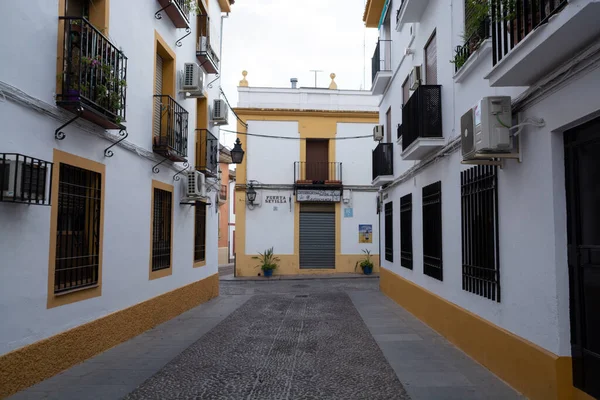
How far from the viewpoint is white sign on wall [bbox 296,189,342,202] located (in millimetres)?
19688

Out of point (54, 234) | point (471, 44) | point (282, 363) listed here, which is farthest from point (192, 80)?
point (282, 363)

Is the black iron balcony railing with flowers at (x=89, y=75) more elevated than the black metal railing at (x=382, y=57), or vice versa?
the black metal railing at (x=382, y=57)

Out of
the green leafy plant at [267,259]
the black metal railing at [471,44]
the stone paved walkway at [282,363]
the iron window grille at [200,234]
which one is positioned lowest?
the stone paved walkway at [282,363]

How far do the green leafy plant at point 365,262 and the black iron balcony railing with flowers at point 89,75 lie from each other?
14425 millimetres

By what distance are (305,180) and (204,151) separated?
8407 mm

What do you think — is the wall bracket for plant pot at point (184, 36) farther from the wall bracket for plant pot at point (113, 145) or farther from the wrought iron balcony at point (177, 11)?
the wall bracket for plant pot at point (113, 145)

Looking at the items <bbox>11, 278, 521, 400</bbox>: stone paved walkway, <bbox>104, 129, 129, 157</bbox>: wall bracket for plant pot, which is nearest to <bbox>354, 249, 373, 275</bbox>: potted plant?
<bbox>11, 278, 521, 400</bbox>: stone paved walkway

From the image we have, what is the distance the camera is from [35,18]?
521 cm

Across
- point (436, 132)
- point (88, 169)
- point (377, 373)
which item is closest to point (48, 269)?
point (88, 169)

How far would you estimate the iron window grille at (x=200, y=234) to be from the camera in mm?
11820

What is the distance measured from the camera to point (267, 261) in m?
19.3

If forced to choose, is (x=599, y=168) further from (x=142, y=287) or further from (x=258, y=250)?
(x=258, y=250)

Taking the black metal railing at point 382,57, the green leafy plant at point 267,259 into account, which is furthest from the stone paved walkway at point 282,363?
the green leafy plant at point 267,259

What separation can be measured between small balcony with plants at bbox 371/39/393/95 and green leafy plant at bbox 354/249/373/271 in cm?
834
